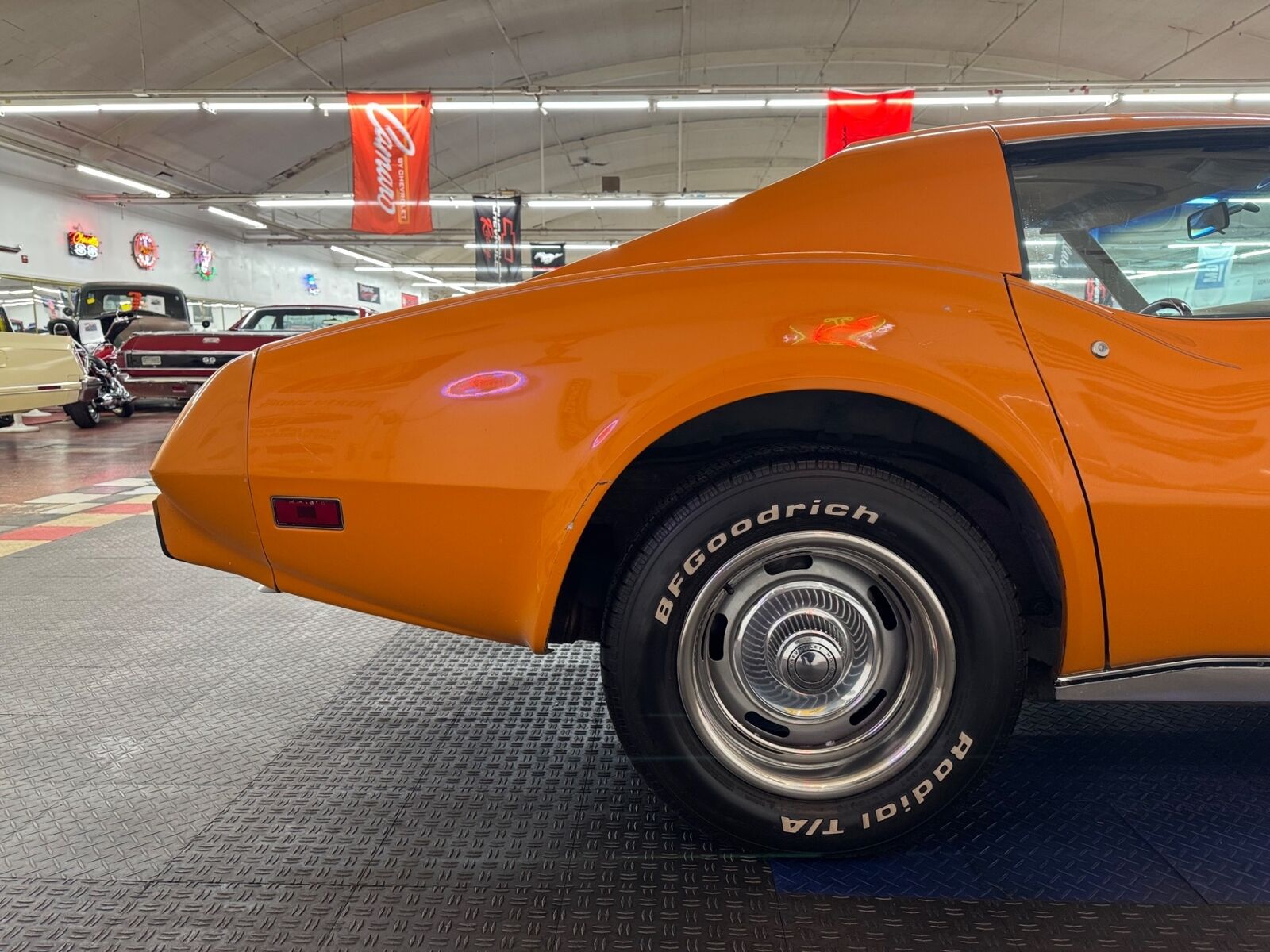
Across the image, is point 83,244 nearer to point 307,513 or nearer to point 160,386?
point 160,386

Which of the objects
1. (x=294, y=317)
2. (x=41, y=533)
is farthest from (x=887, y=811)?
(x=294, y=317)

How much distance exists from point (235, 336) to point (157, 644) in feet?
33.0

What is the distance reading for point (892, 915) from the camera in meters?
1.30

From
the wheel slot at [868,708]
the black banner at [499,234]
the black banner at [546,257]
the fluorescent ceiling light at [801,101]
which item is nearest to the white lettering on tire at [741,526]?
the wheel slot at [868,708]

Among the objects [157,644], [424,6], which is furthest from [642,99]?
[157,644]

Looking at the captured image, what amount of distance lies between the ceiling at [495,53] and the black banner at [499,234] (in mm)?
3081

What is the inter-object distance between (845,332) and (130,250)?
2319cm

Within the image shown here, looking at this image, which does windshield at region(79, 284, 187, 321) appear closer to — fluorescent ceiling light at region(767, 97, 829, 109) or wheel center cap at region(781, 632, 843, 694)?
fluorescent ceiling light at region(767, 97, 829, 109)

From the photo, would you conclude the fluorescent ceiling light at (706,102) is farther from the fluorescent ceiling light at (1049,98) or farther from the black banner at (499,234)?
the black banner at (499,234)

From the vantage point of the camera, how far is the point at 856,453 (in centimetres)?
138

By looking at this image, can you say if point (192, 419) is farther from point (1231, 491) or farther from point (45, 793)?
point (1231, 491)

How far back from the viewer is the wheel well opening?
1385mm

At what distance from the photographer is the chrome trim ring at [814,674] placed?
1.41m

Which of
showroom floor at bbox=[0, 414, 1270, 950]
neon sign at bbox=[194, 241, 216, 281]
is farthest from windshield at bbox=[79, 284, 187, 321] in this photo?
showroom floor at bbox=[0, 414, 1270, 950]
